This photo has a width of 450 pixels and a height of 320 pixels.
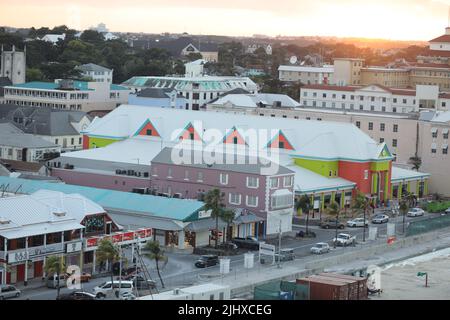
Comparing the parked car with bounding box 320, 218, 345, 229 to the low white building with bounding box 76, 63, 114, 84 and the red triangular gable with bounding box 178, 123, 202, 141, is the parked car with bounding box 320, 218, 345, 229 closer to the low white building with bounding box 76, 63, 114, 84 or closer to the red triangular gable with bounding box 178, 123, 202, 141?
the red triangular gable with bounding box 178, 123, 202, 141

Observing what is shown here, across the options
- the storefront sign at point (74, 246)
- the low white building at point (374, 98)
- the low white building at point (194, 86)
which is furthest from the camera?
the low white building at point (194, 86)

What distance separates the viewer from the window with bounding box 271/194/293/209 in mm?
23220

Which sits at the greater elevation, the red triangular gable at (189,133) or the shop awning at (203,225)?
the red triangular gable at (189,133)

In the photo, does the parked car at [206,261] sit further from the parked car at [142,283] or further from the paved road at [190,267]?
the parked car at [142,283]

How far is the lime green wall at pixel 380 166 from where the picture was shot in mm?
28203

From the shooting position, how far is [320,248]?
21.4 metres

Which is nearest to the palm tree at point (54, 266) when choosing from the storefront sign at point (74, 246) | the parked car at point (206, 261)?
the storefront sign at point (74, 246)

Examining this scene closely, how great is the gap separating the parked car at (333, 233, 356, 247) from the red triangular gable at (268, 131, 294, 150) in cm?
582

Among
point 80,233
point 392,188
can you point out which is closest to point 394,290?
point 80,233

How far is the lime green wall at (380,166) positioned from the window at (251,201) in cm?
598

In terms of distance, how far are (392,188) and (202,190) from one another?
24.1ft

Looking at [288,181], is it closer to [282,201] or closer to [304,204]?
[282,201]

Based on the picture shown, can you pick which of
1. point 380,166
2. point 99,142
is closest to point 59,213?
point 380,166

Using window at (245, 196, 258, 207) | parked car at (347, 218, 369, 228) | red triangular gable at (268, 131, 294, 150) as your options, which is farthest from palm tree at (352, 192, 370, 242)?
red triangular gable at (268, 131, 294, 150)
